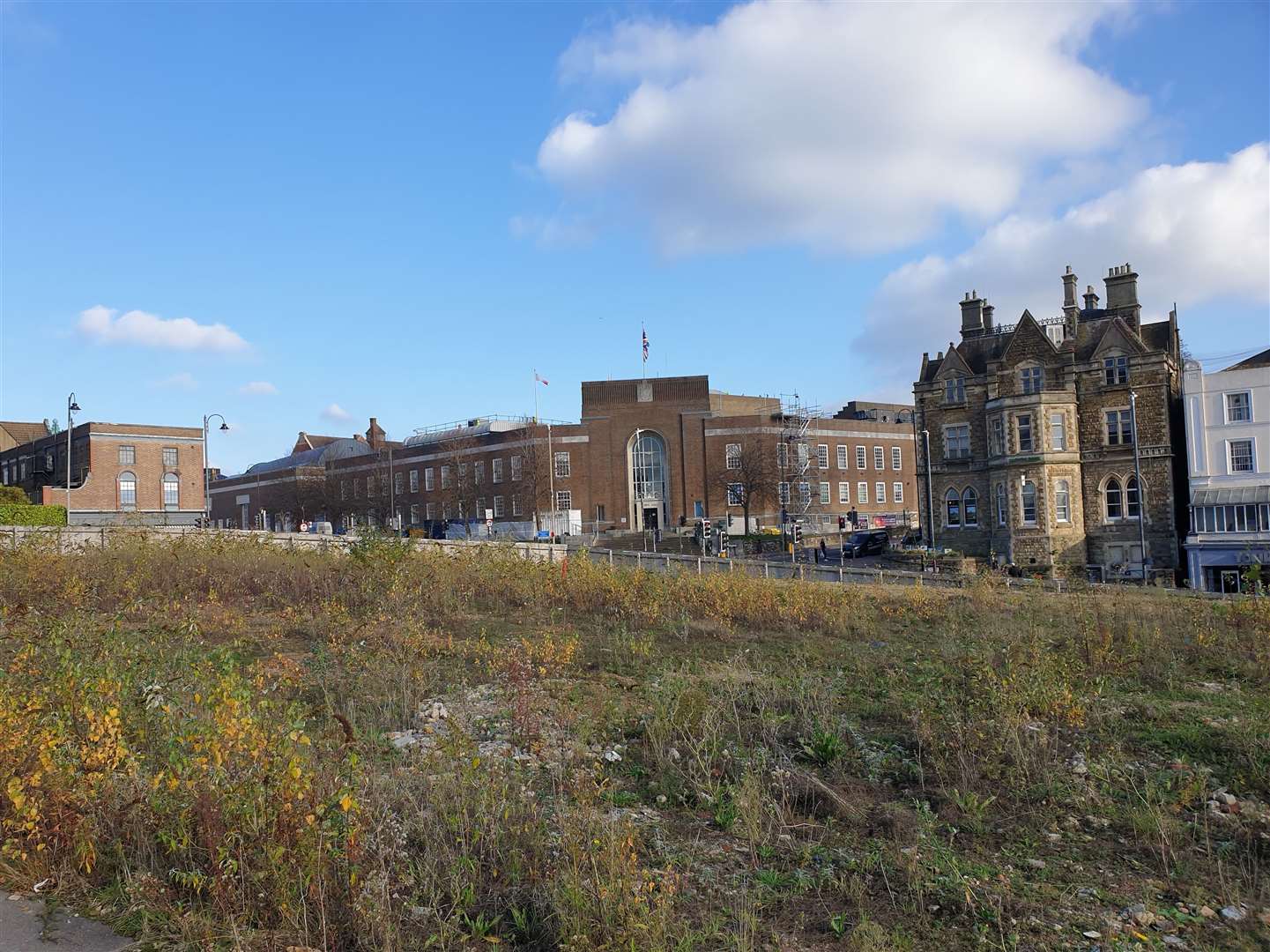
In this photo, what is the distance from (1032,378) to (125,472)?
6001 centimetres

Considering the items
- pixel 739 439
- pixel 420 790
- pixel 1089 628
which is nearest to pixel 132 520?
pixel 420 790

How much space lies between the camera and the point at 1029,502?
47812mm

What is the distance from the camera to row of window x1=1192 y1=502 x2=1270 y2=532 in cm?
4178

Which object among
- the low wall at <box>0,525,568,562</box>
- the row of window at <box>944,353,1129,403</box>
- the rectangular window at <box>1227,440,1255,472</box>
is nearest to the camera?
the low wall at <box>0,525,568,562</box>

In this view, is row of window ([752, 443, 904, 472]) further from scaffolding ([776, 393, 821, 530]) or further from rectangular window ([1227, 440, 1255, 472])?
rectangular window ([1227, 440, 1255, 472])

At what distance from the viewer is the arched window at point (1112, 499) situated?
46719 millimetres

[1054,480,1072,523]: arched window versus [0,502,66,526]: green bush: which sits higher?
[0,502,66,526]: green bush

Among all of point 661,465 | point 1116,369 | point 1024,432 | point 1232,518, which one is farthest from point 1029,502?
point 661,465

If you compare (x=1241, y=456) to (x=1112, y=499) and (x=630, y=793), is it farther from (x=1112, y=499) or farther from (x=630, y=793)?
(x=630, y=793)

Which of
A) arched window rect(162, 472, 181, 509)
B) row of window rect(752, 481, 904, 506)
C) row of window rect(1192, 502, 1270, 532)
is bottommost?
row of window rect(1192, 502, 1270, 532)

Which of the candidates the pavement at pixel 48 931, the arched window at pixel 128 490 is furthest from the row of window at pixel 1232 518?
the arched window at pixel 128 490

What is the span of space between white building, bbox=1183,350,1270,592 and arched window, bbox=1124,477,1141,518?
8.97 ft

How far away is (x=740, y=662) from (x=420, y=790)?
6.25 metres

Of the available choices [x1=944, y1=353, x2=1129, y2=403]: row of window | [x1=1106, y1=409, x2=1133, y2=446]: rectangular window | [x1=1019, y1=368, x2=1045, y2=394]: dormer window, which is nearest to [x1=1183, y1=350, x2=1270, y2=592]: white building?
[x1=1106, y1=409, x2=1133, y2=446]: rectangular window
